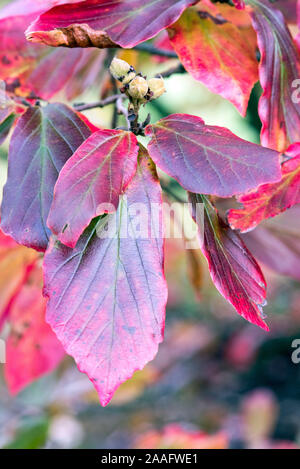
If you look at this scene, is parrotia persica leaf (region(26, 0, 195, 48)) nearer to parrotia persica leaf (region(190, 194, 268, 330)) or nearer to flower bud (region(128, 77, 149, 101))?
flower bud (region(128, 77, 149, 101))

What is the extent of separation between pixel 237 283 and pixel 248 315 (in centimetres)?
4

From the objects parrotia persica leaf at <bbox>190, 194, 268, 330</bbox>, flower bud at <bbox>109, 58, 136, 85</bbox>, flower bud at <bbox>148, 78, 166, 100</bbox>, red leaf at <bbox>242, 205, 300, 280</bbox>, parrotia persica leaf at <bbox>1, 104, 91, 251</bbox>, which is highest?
flower bud at <bbox>109, 58, 136, 85</bbox>

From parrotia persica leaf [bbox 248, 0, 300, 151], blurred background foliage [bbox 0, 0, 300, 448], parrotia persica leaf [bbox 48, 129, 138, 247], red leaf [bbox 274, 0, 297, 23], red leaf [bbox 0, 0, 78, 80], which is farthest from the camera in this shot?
blurred background foliage [bbox 0, 0, 300, 448]

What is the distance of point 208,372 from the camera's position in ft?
6.90

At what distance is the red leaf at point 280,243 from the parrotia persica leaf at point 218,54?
15.3 inches

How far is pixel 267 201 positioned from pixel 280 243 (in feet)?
1.44

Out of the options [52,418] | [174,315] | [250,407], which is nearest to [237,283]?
[52,418]

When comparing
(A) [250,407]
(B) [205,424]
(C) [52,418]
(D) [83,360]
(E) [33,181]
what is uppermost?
(E) [33,181]

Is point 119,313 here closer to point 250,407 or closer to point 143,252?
point 143,252

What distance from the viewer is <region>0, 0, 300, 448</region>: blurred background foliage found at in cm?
174

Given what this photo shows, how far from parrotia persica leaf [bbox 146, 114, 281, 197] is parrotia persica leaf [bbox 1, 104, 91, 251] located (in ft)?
0.36

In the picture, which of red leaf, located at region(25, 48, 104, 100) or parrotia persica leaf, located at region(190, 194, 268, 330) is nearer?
parrotia persica leaf, located at region(190, 194, 268, 330)

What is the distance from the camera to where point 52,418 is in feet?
4.35

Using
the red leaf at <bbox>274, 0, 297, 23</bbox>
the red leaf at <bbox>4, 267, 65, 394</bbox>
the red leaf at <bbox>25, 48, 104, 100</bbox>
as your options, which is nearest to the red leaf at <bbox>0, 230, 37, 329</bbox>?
the red leaf at <bbox>4, 267, 65, 394</bbox>
